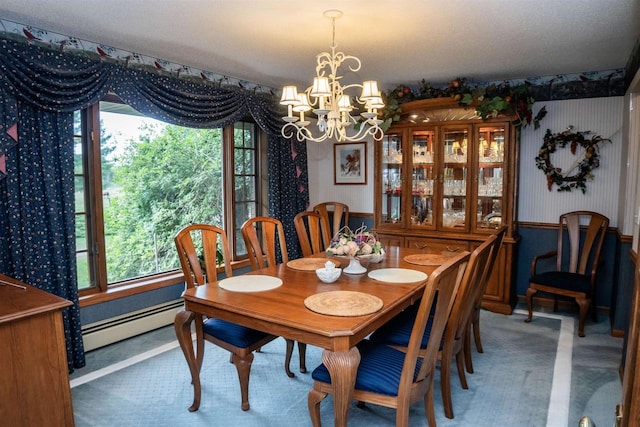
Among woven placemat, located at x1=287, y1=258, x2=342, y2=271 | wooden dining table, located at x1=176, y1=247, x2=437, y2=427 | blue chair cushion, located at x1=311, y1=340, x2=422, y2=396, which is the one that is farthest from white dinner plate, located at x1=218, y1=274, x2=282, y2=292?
blue chair cushion, located at x1=311, y1=340, x2=422, y2=396

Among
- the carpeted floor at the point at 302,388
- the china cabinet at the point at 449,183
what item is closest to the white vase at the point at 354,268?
the carpeted floor at the point at 302,388

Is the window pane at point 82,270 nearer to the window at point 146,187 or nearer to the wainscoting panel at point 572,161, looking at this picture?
the window at point 146,187

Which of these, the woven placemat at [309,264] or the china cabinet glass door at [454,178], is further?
the china cabinet glass door at [454,178]

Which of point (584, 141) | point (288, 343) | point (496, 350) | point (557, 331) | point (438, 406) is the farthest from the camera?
point (584, 141)

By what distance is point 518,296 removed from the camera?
441 centimetres

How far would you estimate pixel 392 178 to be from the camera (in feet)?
14.9

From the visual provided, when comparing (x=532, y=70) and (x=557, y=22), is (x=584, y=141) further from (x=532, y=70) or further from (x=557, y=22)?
(x=557, y=22)

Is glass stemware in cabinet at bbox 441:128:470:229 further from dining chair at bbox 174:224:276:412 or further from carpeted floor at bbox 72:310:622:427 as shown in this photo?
dining chair at bbox 174:224:276:412

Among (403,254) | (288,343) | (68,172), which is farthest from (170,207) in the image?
(403,254)

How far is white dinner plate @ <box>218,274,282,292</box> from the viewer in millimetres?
2286

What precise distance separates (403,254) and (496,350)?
1000 mm

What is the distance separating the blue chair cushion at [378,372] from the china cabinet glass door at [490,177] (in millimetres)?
2414

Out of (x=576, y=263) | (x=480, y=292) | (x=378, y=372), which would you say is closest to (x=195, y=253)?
(x=378, y=372)

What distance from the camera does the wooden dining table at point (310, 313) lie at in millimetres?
1708
